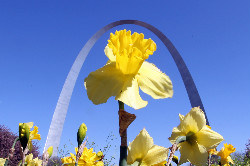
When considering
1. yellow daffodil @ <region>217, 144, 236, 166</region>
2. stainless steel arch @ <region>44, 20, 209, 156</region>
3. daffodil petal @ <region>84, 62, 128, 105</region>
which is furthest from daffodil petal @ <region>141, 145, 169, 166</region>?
stainless steel arch @ <region>44, 20, 209, 156</region>

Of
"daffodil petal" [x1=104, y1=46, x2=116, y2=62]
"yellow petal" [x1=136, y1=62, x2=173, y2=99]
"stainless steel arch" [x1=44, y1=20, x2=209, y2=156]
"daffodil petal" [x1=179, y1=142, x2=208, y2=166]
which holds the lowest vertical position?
"daffodil petal" [x1=179, y1=142, x2=208, y2=166]

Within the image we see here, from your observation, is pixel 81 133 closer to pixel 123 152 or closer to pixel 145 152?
pixel 145 152

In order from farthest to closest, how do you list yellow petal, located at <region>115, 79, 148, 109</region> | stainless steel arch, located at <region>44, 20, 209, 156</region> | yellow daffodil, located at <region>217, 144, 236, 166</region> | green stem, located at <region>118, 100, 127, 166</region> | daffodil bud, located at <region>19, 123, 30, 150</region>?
stainless steel arch, located at <region>44, 20, 209, 156</region>, yellow daffodil, located at <region>217, 144, 236, 166</region>, daffodil bud, located at <region>19, 123, 30, 150</region>, yellow petal, located at <region>115, 79, 148, 109</region>, green stem, located at <region>118, 100, 127, 166</region>

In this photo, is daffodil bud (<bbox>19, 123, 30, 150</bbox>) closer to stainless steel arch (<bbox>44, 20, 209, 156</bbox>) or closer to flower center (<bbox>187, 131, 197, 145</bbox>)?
flower center (<bbox>187, 131, 197, 145</bbox>)

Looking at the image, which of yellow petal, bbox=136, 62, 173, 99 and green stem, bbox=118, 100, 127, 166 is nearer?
green stem, bbox=118, 100, 127, 166

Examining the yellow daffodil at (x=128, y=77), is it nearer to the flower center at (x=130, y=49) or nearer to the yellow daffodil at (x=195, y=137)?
the flower center at (x=130, y=49)

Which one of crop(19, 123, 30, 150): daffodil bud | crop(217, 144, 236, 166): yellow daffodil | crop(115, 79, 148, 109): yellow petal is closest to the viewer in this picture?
crop(115, 79, 148, 109): yellow petal

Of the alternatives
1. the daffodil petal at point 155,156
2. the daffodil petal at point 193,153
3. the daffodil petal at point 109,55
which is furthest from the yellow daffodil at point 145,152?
the daffodil petal at point 109,55
